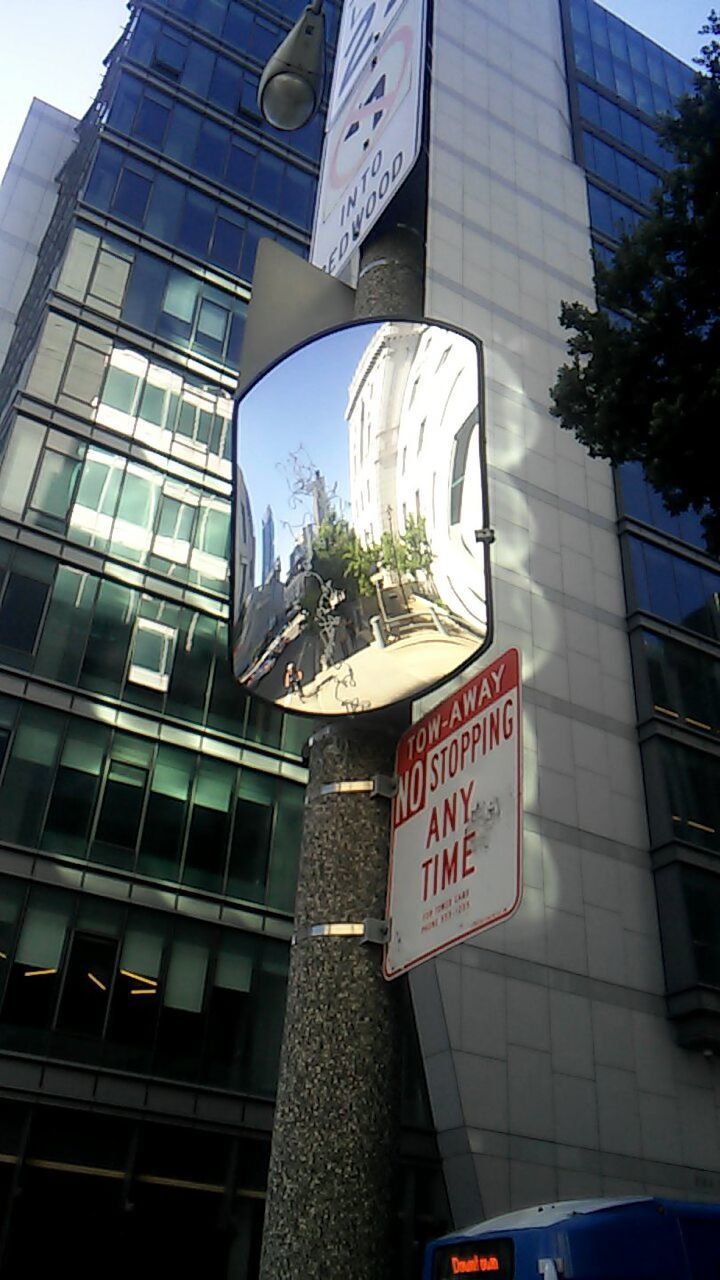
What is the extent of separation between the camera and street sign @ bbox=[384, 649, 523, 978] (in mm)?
3461

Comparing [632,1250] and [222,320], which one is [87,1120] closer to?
[632,1250]

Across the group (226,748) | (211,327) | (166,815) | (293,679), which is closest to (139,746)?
(166,815)

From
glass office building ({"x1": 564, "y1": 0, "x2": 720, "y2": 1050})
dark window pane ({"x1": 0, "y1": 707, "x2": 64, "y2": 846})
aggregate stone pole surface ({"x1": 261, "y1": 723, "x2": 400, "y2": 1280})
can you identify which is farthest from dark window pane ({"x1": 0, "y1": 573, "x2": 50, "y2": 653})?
aggregate stone pole surface ({"x1": 261, "y1": 723, "x2": 400, "y2": 1280})

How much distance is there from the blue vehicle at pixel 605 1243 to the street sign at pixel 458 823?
3921 mm

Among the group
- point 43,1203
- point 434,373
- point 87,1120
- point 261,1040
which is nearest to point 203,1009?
point 261,1040

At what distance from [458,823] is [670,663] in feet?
76.0

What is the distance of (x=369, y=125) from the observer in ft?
18.4

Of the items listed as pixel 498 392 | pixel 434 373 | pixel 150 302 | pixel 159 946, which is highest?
pixel 150 302

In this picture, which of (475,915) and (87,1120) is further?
(87,1120)

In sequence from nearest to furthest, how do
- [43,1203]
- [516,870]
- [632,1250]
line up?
1. [516,870]
2. [632,1250]
3. [43,1203]

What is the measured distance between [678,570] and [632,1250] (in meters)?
22.9

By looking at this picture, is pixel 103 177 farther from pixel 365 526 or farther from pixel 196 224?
pixel 365 526

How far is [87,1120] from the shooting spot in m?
18.0

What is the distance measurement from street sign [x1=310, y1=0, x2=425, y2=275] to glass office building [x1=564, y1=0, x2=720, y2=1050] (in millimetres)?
12552
